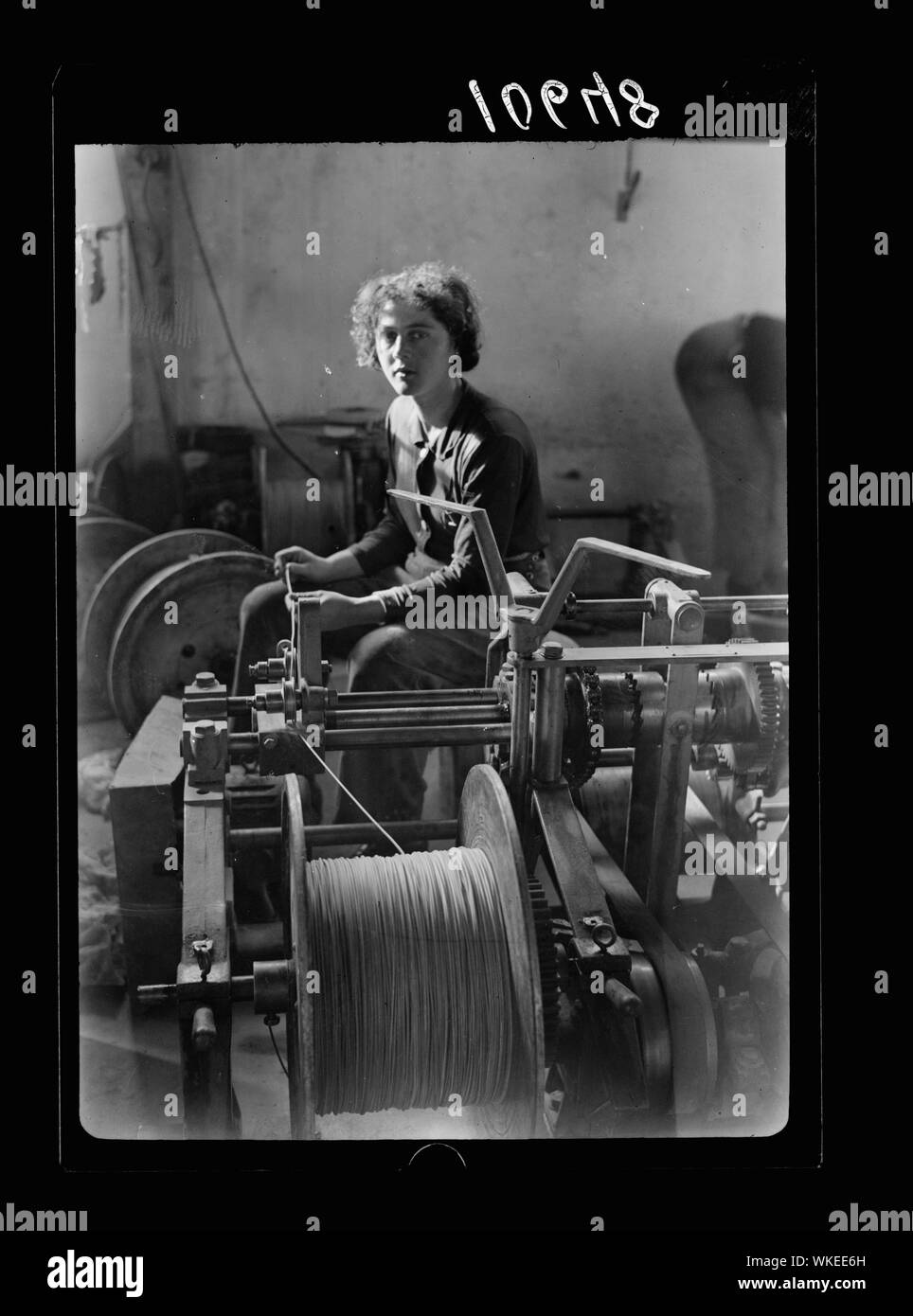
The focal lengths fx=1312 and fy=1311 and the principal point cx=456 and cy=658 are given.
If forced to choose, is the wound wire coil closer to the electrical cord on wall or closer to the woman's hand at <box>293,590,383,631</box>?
the woman's hand at <box>293,590,383,631</box>

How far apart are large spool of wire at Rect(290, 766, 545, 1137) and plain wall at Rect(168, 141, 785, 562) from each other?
890 millimetres

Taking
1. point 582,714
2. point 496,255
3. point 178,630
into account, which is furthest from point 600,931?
point 496,255

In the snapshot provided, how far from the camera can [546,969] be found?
8.37 ft

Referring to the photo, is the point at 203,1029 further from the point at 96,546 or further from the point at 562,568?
the point at 562,568

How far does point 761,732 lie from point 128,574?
1.34 metres

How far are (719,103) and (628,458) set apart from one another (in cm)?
69

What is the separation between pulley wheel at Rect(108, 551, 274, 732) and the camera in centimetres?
263

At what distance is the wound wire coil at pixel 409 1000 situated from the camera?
2.48m

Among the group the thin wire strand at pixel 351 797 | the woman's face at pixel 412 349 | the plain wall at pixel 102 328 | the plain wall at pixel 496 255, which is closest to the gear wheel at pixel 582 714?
the thin wire strand at pixel 351 797

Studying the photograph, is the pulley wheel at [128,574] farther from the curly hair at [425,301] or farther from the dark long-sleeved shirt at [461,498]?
the curly hair at [425,301]

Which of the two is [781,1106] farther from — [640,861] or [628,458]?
[628,458]

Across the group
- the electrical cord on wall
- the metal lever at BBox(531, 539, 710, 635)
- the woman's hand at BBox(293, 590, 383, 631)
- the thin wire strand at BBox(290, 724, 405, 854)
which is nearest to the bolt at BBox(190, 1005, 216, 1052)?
the thin wire strand at BBox(290, 724, 405, 854)

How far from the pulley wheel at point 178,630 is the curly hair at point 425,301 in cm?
50

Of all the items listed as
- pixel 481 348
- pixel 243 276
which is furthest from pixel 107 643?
pixel 481 348
